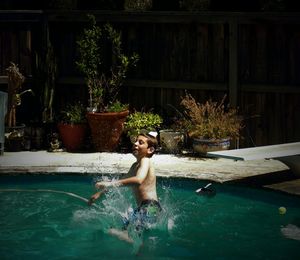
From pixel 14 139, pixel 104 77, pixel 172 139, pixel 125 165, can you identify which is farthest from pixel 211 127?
pixel 14 139

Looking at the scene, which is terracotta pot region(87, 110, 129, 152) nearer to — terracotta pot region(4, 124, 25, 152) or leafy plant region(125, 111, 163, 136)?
leafy plant region(125, 111, 163, 136)

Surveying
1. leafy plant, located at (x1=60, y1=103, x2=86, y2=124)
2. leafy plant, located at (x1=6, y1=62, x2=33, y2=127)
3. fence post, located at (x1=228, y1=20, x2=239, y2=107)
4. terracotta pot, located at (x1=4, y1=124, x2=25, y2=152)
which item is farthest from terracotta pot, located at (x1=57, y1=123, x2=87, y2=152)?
fence post, located at (x1=228, y1=20, x2=239, y2=107)

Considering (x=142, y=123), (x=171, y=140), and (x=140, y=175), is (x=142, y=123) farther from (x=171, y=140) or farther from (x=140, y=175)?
(x=140, y=175)

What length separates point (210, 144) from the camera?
32.9ft

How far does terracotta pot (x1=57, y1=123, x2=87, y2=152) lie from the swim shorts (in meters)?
4.17

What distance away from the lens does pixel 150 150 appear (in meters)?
6.56

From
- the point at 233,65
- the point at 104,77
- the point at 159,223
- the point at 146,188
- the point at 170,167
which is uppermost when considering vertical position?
the point at 233,65

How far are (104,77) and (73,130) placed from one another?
3.57 feet

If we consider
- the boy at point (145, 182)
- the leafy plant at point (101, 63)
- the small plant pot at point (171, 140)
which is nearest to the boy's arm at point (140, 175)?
the boy at point (145, 182)

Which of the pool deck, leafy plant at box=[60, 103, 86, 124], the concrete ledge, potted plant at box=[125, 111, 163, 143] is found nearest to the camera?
the pool deck

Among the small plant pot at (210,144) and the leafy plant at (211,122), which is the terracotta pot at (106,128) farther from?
the small plant pot at (210,144)

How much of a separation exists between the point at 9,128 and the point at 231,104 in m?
3.83

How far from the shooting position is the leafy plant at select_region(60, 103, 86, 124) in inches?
428

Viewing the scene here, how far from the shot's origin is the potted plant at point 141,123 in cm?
1054
